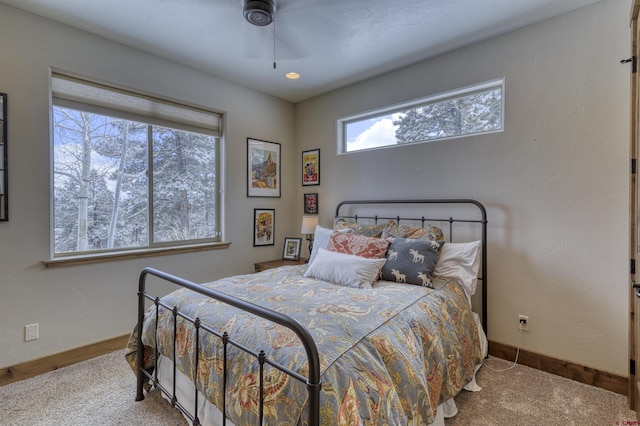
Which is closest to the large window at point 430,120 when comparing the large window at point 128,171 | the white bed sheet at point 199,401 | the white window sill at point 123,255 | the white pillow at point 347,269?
the white pillow at point 347,269

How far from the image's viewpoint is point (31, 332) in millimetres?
2242

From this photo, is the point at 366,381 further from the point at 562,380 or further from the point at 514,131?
the point at 514,131

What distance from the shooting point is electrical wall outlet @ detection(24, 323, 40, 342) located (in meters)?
2.22

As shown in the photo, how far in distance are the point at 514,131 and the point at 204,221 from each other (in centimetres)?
300

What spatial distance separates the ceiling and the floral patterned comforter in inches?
75.4

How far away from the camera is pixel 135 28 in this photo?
7.87 feet

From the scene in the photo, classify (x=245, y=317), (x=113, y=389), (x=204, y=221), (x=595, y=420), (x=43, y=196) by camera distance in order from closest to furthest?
(x=245, y=317) → (x=595, y=420) → (x=113, y=389) → (x=43, y=196) → (x=204, y=221)

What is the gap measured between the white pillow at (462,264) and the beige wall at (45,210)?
236 centimetres

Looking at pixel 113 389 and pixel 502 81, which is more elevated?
pixel 502 81

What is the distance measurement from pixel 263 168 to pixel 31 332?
2.50 m

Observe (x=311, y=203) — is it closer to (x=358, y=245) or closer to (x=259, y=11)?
(x=358, y=245)

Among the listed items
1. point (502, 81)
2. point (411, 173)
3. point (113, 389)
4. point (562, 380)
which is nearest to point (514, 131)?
point (502, 81)

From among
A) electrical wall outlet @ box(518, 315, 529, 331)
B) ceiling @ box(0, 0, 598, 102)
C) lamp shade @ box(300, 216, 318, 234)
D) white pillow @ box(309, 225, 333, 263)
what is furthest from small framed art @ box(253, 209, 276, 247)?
electrical wall outlet @ box(518, 315, 529, 331)

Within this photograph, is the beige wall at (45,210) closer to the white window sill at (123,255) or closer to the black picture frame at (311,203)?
the white window sill at (123,255)
